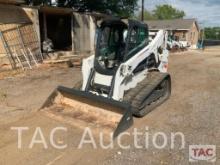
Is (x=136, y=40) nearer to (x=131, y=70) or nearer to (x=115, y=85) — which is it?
(x=131, y=70)

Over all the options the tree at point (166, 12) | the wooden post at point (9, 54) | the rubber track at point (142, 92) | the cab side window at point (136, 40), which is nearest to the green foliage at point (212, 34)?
the tree at point (166, 12)

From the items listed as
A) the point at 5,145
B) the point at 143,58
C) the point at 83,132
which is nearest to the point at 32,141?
the point at 5,145

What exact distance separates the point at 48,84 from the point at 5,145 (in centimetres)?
521

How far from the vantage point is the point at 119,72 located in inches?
241

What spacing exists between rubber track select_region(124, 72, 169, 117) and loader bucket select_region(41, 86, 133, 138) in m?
0.63

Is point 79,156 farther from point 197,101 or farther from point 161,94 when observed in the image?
point 197,101

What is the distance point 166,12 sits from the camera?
85.2 m

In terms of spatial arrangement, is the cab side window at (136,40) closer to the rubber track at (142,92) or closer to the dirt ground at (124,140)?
the rubber track at (142,92)

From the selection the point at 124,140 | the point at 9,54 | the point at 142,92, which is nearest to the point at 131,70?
the point at 142,92

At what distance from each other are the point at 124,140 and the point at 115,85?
1.43m

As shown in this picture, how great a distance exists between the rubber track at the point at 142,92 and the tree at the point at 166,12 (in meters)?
80.7

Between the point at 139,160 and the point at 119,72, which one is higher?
the point at 119,72

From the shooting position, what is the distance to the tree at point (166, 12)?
8486 cm

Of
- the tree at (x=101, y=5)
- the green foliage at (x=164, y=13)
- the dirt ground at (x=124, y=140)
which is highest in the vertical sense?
the green foliage at (x=164, y=13)
